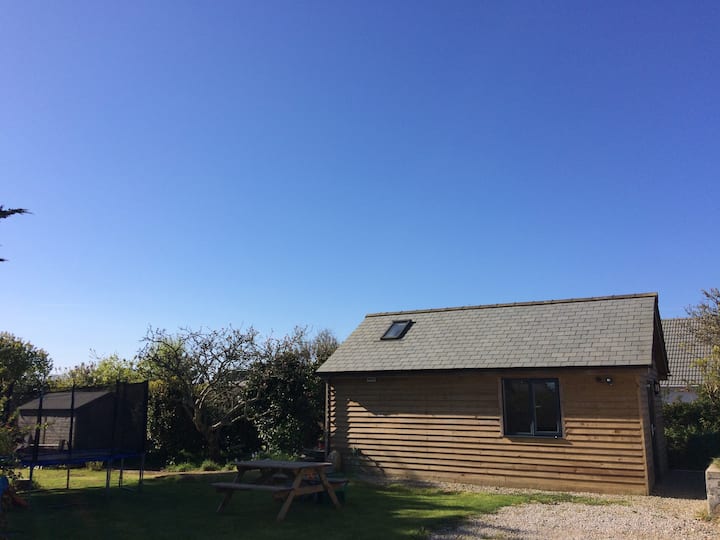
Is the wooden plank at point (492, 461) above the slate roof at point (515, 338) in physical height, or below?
below

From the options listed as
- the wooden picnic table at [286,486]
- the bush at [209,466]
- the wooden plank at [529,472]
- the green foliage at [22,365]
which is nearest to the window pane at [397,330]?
the wooden plank at [529,472]

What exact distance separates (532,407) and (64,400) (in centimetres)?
1008

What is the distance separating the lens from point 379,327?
16484 mm

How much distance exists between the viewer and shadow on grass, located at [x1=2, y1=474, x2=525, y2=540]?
7.68 meters

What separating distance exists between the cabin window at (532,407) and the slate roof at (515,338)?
1.94 feet

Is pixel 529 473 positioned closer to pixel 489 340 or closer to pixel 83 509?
pixel 489 340

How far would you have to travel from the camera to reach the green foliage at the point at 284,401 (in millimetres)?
16250

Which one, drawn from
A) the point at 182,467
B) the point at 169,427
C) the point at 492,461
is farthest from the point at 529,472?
the point at 169,427

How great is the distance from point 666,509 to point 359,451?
717 centimetres

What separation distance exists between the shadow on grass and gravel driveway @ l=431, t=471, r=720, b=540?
1.72 ft

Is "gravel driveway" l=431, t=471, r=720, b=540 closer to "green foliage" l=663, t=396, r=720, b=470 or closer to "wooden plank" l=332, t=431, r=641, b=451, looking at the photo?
"wooden plank" l=332, t=431, r=641, b=451

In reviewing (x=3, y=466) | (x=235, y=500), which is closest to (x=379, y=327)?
(x=235, y=500)

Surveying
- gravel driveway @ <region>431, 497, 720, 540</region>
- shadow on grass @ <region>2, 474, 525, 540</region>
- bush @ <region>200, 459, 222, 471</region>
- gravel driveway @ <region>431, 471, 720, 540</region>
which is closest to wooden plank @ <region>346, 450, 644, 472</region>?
gravel driveway @ <region>431, 471, 720, 540</region>

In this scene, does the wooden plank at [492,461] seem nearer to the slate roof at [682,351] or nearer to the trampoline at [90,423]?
the trampoline at [90,423]
